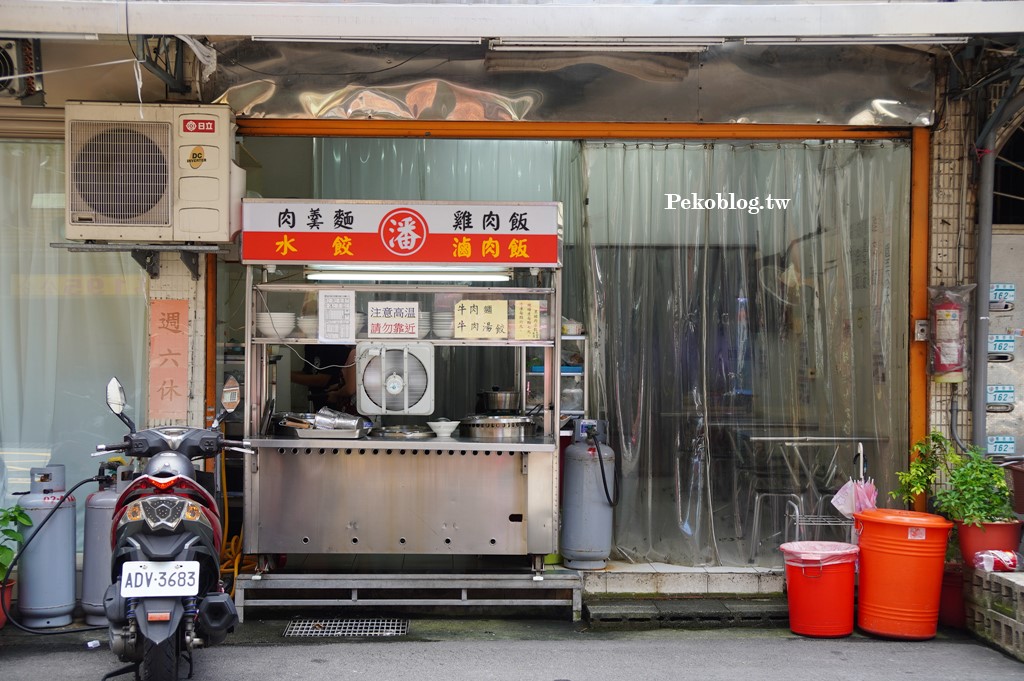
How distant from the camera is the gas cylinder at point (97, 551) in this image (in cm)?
632

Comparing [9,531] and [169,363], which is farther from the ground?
[169,363]

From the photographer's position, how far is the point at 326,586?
6531 mm

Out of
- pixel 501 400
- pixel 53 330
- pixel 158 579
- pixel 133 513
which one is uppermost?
pixel 53 330

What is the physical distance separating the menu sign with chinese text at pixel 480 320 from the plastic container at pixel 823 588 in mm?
2591

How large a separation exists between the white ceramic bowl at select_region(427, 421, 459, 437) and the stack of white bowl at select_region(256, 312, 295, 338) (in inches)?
50.4

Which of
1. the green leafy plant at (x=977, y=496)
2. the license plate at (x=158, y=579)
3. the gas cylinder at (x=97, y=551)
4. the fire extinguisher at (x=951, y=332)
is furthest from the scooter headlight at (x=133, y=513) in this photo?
the fire extinguisher at (x=951, y=332)

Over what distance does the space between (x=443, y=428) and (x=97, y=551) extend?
254 centimetres

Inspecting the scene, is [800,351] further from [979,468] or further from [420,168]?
[420,168]

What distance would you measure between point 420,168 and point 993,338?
508 cm

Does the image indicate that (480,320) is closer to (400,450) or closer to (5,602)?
(400,450)

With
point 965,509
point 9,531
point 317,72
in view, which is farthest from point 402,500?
point 965,509

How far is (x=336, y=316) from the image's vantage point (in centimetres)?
677

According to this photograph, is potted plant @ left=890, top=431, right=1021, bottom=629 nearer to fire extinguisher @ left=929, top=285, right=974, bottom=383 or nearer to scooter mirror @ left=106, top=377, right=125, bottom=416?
fire extinguisher @ left=929, top=285, right=974, bottom=383

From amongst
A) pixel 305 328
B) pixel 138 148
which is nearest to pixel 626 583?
pixel 305 328
